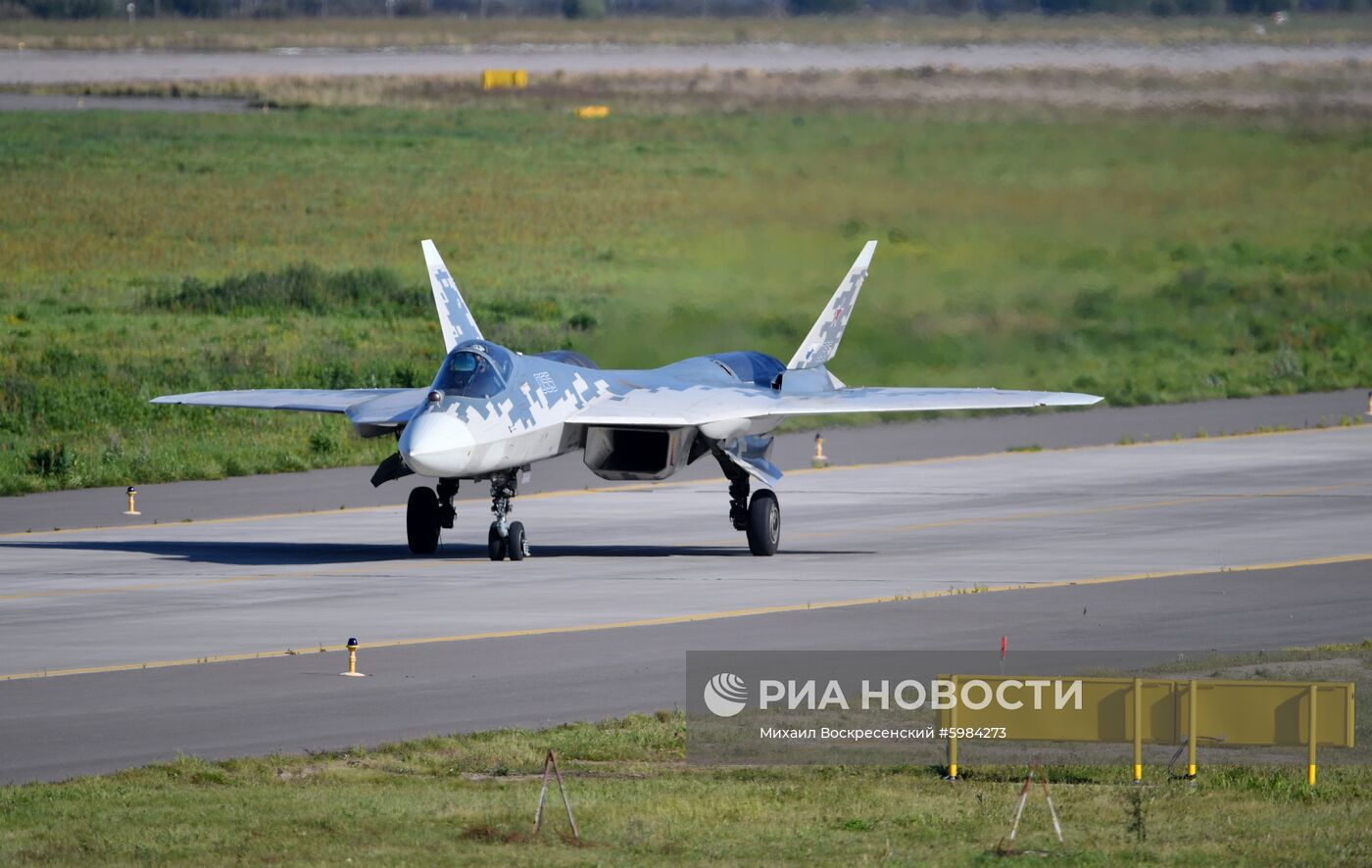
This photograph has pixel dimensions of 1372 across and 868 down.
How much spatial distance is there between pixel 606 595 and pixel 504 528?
10.3 ft

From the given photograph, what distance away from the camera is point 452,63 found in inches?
2785

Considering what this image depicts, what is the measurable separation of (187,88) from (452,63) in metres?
20.6

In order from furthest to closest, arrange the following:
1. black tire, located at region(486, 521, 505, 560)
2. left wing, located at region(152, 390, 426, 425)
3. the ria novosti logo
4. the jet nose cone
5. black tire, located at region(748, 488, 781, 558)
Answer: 1. black tire, located at region(748, 488, 781, 558)
2. black tire, located at region(486, 521, 505, 560)
3. left wing, located at region(152, 390, 426, 425)
4. the jet nose cone
5. the ria novosti logo

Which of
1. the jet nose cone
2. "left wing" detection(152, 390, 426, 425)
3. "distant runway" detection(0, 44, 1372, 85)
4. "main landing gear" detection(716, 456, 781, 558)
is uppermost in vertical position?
"distant runway" detection(0, 44, 1372, 85)

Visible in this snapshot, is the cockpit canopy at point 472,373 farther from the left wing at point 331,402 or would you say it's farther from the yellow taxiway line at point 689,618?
the yellow taxiway line at point 689,618

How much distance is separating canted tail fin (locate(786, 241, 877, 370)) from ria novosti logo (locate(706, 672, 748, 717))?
472 inches

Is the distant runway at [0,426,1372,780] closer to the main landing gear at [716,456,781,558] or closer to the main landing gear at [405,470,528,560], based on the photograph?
the main landing gear at [716,456,781,558]

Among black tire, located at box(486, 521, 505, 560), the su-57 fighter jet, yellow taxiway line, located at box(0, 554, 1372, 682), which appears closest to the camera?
yellow taxiway line, located at box(0, 554, 1372, 682)

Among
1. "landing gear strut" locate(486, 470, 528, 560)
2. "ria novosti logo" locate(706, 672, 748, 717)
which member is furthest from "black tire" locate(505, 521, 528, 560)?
"ria novosti logo" locate(706, 672, 748, 717)

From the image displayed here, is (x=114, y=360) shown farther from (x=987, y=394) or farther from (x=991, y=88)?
(x=987, y=394)

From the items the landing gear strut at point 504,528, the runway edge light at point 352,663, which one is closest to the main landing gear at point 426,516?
the landing gear strut at point 504,528

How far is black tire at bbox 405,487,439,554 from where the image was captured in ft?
94.7

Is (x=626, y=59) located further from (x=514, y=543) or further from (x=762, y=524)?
(x=514, y=543)

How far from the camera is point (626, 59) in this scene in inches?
2381
